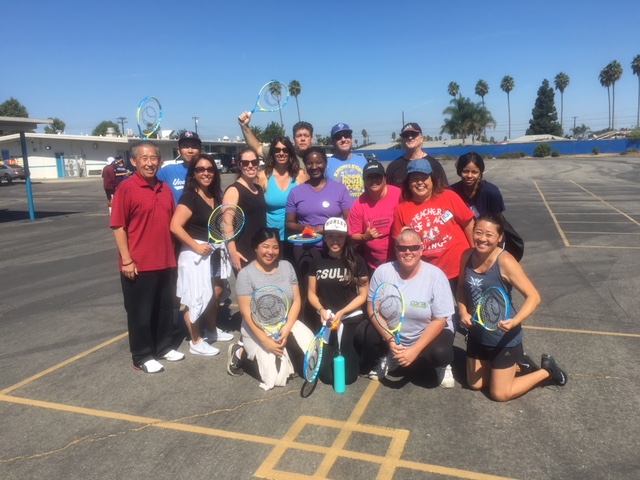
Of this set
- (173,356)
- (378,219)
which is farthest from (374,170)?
(173,356)

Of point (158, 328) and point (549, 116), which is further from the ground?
point (549, 116)

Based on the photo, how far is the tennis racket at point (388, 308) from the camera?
4676 mm

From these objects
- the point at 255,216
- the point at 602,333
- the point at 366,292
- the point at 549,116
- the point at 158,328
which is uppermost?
the point at 549,116

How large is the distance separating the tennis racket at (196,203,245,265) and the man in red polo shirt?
437 millimetres

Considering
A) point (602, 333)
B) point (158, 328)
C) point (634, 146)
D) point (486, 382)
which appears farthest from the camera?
point (634, 146)

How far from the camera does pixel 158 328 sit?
568 cm

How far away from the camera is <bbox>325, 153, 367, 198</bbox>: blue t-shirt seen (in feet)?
19.8

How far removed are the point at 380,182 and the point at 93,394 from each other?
11.4ft

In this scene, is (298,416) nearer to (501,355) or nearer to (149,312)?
(501,355)

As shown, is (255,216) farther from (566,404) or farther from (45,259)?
(45,259)

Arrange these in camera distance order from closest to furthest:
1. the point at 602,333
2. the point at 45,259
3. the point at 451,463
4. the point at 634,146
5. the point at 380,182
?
the point at 451,463
the point at 380,182
the point at 602,333
the point at 45,259
the point at 634,146

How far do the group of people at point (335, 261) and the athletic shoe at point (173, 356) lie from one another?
0.06 feet

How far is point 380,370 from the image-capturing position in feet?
16.6

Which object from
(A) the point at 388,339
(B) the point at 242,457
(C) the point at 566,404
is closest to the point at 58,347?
(B) the point at 242,457
